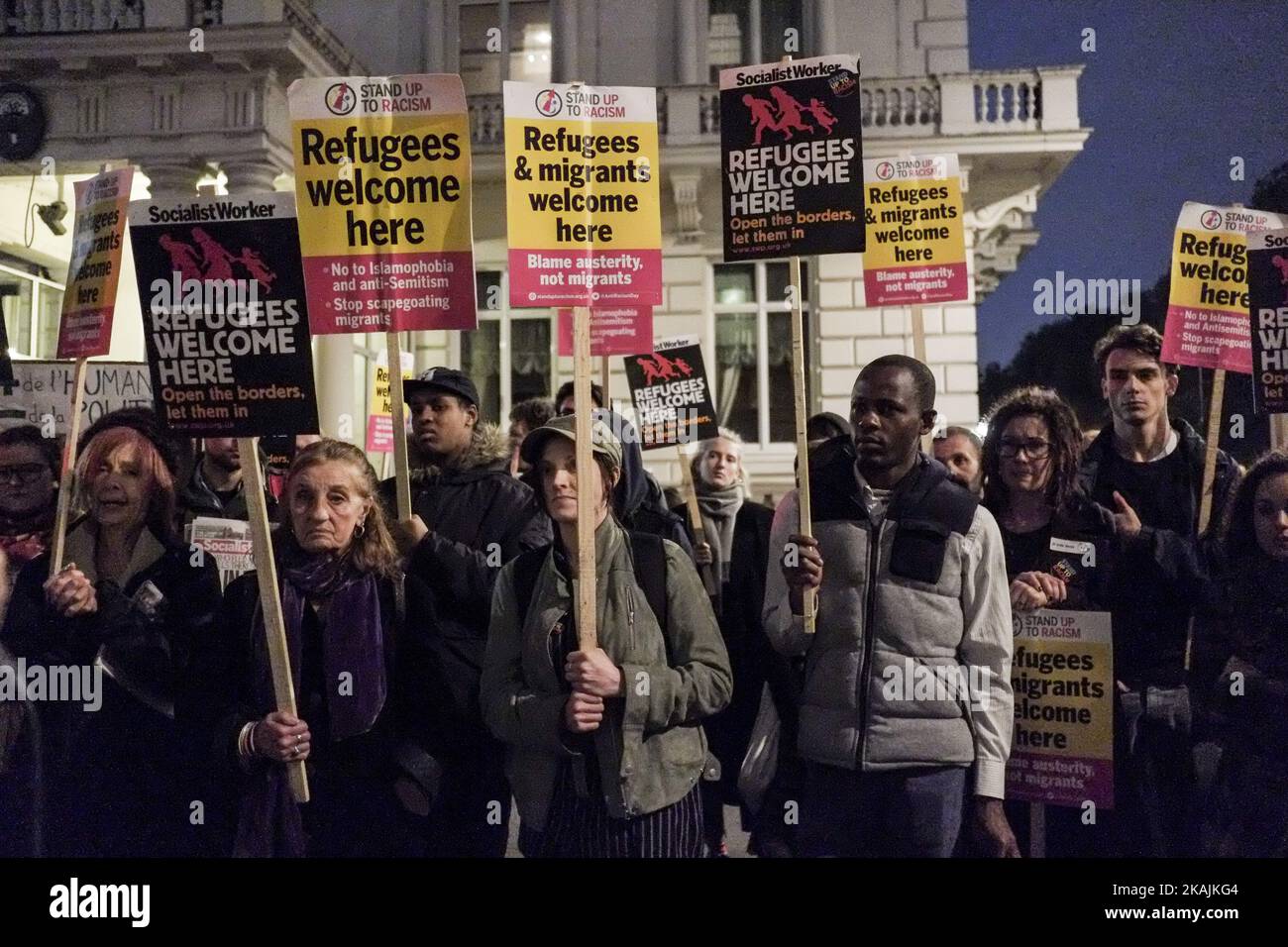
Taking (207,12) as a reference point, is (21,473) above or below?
below

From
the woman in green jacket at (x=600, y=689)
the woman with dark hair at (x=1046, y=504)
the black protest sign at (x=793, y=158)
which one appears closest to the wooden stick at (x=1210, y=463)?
the woman with dark hair at (x=1046, y=504)

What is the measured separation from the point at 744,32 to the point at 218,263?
2.85m

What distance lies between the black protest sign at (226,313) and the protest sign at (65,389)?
0.75 meters

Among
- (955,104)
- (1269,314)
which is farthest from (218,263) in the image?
(1269,314)

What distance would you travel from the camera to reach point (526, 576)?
3.51 meters

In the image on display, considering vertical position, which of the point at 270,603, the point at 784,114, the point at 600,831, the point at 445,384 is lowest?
the point at 600,831

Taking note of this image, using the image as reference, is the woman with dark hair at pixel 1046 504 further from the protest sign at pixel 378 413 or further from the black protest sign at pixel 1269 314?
the protest sign at pixel 378 413

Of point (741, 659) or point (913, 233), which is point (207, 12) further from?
point (741, 659)

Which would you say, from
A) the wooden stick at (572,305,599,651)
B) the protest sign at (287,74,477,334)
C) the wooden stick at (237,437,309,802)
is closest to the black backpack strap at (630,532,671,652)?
the wooden stick at (572,305,599,651)

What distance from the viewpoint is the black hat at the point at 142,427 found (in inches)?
154

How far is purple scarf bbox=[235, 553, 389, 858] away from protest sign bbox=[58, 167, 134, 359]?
1238mm

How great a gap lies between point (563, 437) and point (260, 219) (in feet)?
3.60
